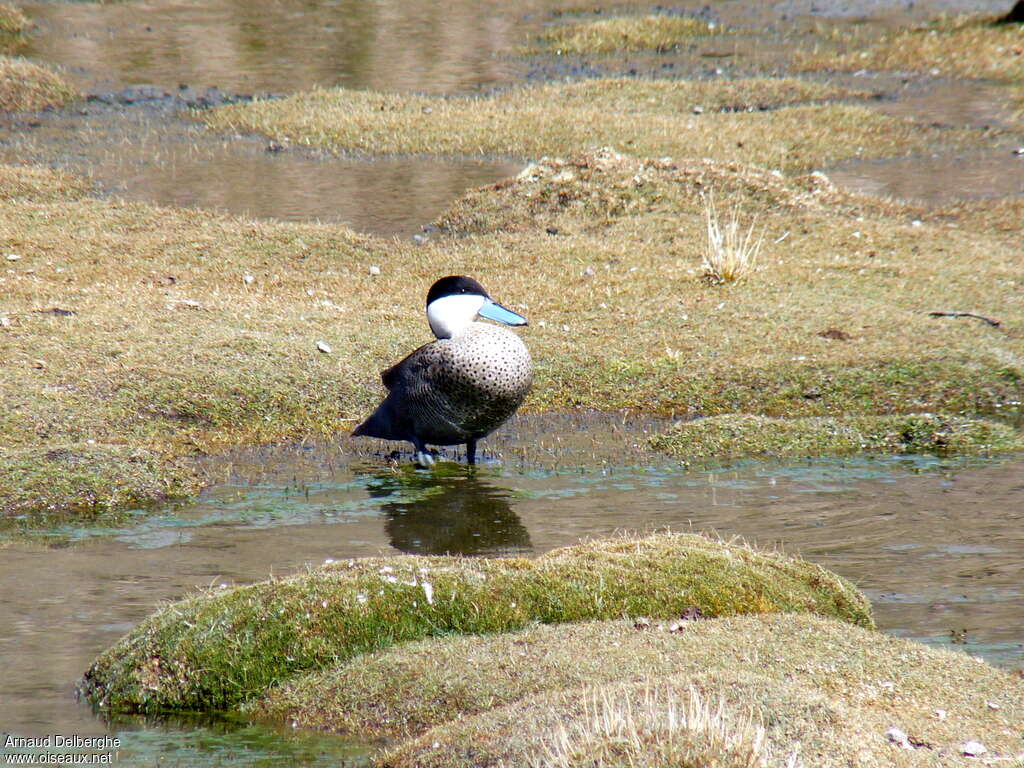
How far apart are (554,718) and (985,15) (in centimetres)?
2749

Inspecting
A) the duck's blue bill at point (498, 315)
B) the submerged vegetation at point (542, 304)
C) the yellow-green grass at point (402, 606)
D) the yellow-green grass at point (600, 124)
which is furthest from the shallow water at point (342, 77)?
the yellow-green grass at point (402, 606)

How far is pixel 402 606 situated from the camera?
5.69m

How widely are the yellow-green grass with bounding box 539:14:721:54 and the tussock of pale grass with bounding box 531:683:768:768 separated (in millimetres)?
24904

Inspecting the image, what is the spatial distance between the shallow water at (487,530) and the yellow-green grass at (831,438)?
19 cm

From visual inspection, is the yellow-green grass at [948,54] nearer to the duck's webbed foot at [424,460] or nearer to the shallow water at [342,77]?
the shallow water at [342,77]

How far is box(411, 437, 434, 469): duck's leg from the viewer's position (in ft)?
29.1

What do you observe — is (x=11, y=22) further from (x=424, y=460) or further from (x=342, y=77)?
(x=424, y=460)

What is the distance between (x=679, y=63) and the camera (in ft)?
86.0

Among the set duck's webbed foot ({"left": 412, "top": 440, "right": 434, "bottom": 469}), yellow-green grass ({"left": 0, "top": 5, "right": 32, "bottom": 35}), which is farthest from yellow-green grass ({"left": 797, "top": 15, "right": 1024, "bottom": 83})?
duck's webbed foot ({"left": 412, "top": 440, "right": 434, "bottom": 469})

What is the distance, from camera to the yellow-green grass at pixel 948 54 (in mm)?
25031

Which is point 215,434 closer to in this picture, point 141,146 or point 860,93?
point 141,146

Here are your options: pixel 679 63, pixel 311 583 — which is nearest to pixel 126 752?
pixel 311 583

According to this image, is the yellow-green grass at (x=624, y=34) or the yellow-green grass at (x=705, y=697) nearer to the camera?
the yellow-green grass at (x=705, y=697)

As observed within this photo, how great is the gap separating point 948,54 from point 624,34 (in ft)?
22.1
